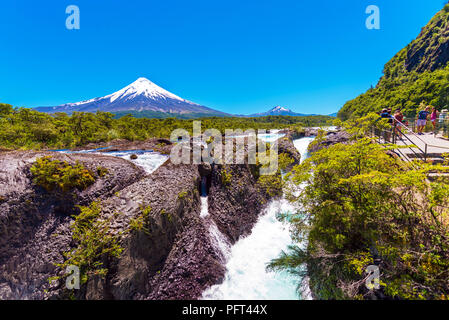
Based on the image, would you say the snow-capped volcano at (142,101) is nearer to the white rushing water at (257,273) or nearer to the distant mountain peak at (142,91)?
the distant mountain peak at (142,91)

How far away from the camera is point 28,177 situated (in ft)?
17.1

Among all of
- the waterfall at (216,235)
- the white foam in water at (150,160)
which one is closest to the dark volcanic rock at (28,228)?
the white foam in water at (150,160)

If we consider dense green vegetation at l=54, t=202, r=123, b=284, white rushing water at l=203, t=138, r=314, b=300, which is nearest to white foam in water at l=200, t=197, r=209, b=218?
white rushing water at l=203, t=138, r=314, b=300

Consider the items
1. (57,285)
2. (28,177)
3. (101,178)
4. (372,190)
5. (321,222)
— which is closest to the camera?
(57,285)

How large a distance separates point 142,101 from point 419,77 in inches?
7150

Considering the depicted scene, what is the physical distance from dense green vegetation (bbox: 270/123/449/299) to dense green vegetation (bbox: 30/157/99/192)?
7424mm

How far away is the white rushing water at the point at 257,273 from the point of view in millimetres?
6238

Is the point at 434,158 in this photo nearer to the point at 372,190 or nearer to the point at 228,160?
the point at 372,190

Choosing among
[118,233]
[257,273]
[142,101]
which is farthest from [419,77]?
[142,101]

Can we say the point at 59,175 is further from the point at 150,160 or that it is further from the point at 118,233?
the point at 150,160

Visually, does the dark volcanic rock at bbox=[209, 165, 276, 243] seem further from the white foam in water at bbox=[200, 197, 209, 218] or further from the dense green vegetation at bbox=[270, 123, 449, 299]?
the dense green vegetation at bbox=[270, 123, 449, 299]

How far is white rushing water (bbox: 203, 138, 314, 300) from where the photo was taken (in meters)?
6.24
